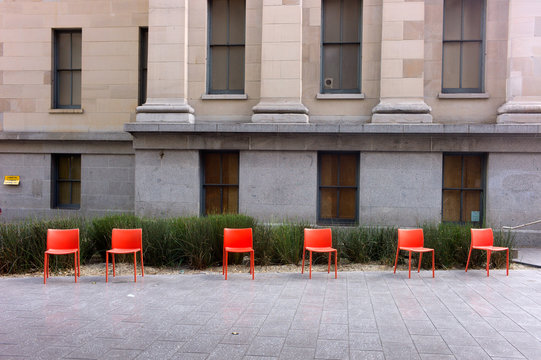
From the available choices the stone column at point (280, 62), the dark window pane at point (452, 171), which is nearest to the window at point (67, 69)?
the stone column at point (280, 62)

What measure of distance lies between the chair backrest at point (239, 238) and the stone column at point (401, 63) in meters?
6.03

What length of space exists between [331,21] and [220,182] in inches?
245

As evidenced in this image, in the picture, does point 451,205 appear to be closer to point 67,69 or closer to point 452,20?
point 452,20

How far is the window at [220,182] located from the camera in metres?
14.1

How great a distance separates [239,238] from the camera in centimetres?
940

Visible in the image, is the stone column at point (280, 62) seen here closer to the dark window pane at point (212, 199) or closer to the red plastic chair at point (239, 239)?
the dark window pane at point (212, 199)

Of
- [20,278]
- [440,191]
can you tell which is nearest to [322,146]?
[440,191]

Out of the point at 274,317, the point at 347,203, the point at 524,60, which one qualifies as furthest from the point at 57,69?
the point at 524,60

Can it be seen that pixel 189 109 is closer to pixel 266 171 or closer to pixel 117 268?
pixel 266 171

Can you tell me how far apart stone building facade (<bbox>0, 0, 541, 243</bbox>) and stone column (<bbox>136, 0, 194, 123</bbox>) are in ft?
Result: 0.11

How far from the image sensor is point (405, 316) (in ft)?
21.7

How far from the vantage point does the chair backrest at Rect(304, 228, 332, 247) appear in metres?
9.44

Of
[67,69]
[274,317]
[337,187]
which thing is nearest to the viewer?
[274,317]

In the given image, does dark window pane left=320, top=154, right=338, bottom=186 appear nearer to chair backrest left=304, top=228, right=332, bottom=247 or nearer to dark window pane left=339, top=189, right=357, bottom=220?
dark window pane left=339, top=189, right=357, bottom=220
